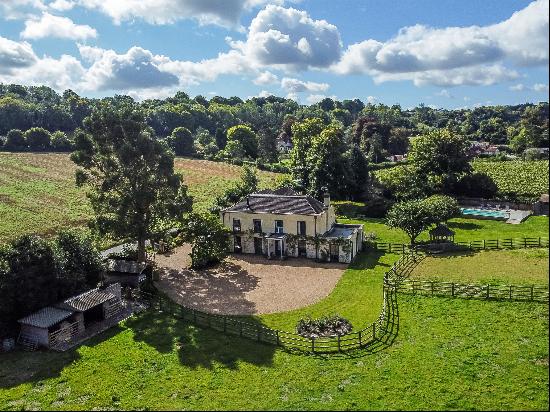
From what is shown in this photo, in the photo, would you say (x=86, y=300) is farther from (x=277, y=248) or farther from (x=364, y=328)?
(x=277, y=248)

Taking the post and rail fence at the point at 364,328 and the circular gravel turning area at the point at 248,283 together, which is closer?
the post and rail fence at the point at 364,328

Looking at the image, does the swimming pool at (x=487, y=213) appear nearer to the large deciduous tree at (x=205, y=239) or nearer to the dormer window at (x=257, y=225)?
the dormer window at (x=257, y=225)

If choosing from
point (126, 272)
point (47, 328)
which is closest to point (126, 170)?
point (126, 272)

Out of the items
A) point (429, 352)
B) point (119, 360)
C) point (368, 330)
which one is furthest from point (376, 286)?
point (119, 360)

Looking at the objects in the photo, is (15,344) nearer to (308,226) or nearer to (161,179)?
(161,179)

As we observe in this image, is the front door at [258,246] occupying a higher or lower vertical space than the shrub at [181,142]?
lower

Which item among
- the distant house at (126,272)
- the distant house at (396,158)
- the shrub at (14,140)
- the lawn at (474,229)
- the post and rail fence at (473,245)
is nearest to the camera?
the distant house at (126,272)

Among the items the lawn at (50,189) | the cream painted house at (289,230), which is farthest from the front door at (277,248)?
the lawn at (50,189)
